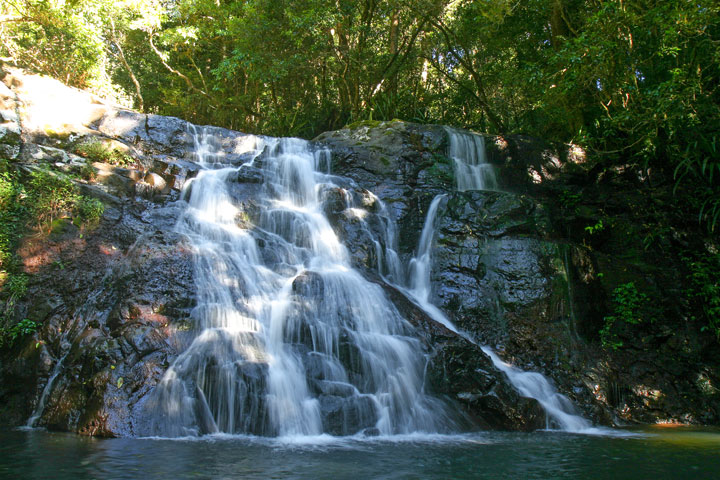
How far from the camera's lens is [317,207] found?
29.2ft

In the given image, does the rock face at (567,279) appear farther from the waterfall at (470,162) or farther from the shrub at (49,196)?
the shrub at (49,196)

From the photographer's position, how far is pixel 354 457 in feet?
12.9

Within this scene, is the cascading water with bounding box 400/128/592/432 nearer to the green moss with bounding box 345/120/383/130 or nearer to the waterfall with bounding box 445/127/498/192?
the waterfall with bounding box 445/127/498/192

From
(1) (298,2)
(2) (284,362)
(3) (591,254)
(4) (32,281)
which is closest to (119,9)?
(1) (298,2)

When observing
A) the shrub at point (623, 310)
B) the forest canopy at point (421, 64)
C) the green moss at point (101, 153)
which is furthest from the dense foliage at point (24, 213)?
the shrub at point (623, 310)

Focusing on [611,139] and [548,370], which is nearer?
[548,370]

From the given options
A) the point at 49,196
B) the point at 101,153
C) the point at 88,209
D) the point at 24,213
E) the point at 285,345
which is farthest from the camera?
the point at 101,153

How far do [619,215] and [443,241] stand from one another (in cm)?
369

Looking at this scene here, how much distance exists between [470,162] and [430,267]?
3400 mm

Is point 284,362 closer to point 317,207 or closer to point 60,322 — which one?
point 60,322

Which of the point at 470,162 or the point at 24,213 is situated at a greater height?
the point at 470,162

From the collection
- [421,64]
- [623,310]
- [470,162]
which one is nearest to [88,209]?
[470,162]

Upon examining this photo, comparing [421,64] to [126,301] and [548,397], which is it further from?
[126,301]

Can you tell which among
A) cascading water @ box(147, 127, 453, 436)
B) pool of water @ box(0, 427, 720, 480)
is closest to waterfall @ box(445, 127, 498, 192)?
cascading water @ box(147, 127, 453, 436)
